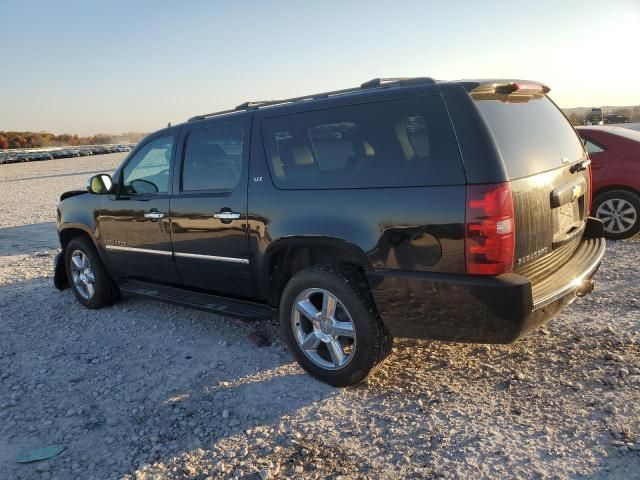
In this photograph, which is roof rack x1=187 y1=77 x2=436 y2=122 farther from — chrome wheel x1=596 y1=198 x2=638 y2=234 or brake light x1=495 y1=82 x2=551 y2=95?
chrome wheel x1=596 y1=198 x2=638 y2=234

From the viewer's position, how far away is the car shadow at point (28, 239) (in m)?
8.54

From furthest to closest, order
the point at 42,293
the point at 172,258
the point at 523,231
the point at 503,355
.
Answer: the point at 42,293
the point at 172,258
the point at 503,355
the point at 523,231

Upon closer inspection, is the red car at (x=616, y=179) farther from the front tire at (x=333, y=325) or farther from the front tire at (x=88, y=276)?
the front tire at (x=88, y=276)

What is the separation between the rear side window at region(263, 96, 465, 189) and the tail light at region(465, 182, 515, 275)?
0.17 m

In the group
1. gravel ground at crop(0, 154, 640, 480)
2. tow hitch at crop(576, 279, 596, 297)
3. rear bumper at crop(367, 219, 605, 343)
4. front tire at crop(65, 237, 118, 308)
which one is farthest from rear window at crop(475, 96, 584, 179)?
front tire at crop(65, 237, 118, 308)

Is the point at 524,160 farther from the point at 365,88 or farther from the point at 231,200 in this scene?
the point at 231,200

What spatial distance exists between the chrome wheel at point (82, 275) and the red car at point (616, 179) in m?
6.49

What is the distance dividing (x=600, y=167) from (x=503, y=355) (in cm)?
442

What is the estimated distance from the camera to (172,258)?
461 cm

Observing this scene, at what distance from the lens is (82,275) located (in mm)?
5633

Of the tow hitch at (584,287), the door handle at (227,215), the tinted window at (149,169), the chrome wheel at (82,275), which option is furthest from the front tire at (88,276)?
the tow hitch at (584,287)

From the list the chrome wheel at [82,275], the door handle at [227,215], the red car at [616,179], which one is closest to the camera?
the door handle at [227,215]

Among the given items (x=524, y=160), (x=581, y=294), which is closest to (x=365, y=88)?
(x=524, y=160)

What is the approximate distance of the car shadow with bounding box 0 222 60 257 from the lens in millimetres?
8539
